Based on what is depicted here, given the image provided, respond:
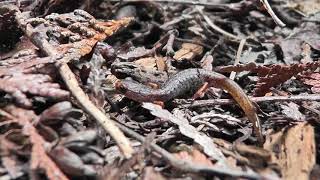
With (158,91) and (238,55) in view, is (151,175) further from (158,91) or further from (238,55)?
(238,55)

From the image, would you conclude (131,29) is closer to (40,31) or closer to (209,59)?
(209,59)

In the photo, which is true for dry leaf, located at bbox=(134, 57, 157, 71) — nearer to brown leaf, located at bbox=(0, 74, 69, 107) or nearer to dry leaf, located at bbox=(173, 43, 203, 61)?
dry leaf, located at bbox=(173, 43, 203, 61)

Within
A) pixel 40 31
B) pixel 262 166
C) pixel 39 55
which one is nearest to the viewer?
pixel 262 166

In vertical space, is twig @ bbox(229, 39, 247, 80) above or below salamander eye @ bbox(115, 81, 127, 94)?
below

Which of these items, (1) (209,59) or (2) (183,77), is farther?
(1) (209,59)

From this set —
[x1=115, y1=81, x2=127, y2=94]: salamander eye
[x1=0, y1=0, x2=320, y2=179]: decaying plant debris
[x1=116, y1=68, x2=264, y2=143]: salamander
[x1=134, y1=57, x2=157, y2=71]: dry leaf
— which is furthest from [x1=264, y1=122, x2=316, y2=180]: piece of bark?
[x1=134, y1=57, x2=157, y2=71]: dry leaf

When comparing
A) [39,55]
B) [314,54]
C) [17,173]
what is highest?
[39,55]

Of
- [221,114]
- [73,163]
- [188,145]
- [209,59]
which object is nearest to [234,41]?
[209,59]
